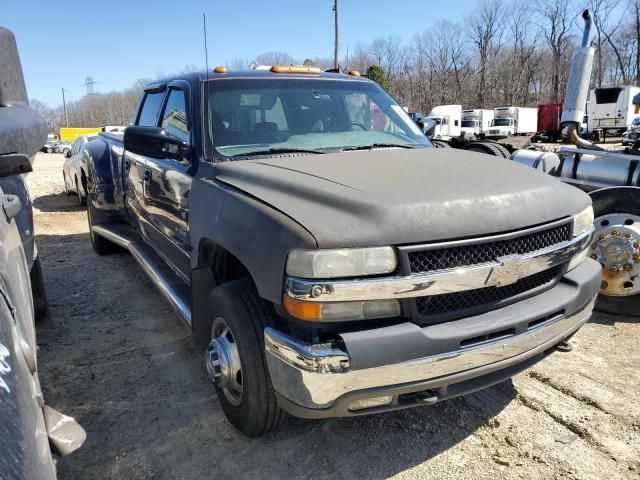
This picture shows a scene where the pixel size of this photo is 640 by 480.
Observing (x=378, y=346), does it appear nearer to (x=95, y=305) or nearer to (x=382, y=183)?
(x=382, y=183)

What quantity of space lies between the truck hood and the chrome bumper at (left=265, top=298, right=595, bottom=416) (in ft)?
1.49

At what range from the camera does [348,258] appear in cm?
208

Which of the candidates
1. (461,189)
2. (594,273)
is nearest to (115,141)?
(461,189)

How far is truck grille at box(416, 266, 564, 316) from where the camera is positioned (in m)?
2.25

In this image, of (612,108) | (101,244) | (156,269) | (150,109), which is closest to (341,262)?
(156,269)

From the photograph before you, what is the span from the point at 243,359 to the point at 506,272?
4.24 feet

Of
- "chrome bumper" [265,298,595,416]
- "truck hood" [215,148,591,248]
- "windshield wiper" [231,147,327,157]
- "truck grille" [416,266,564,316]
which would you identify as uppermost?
"windshield wiper" [231,147,327,157]

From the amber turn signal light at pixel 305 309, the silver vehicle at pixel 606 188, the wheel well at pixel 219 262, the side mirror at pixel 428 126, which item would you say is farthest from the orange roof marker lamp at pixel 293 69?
the silver vehicle at pixel 606 188

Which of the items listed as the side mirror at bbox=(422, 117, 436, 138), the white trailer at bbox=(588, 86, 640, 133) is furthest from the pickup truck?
the white trailer at bbox=(588, 86, 640, 133)

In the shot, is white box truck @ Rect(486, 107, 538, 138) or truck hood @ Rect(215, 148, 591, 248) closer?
truck hood @ Rect(215, 148, 591, 248)

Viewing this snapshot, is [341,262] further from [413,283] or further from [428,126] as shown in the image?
[428,126]

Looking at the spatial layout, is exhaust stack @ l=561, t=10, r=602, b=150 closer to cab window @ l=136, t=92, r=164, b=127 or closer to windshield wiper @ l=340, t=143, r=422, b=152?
windshield wiper @ l=340, t=143, r=422, b=152

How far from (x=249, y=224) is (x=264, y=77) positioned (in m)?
1.61

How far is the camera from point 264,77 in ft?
11.8
